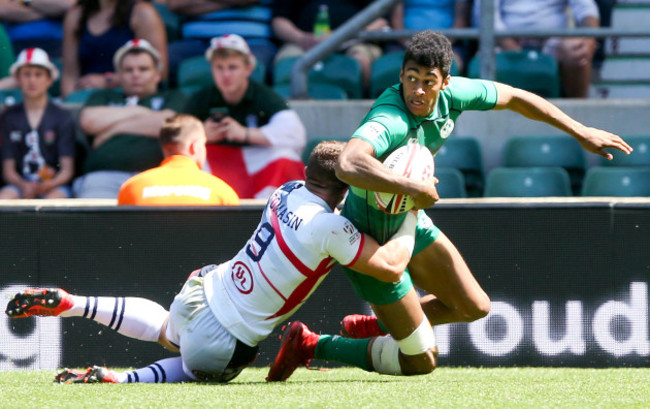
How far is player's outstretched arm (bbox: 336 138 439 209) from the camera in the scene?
14.3ft

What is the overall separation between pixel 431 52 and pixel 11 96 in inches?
201

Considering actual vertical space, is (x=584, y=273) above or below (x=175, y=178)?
below

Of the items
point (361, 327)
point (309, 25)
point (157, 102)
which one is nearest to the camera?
point (361, 327)

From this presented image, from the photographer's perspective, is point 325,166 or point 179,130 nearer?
point 325,166

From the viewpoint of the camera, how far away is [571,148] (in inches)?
312

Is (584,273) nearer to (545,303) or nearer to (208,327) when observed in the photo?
(545,303)

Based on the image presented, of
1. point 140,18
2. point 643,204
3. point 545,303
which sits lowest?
point 545,303

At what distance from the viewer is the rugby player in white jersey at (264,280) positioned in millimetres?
4574

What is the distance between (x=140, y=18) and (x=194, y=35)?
0.60m

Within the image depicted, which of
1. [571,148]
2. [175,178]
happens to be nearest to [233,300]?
[175,178]

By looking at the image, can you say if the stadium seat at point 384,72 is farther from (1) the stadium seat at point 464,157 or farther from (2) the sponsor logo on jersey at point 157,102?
(2) the sponsor logo on jersey at point 157,102

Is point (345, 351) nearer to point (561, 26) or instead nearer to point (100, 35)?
point (561, 26)

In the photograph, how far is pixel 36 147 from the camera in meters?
7.85

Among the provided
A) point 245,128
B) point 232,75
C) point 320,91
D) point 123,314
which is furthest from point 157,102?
point 123,314
